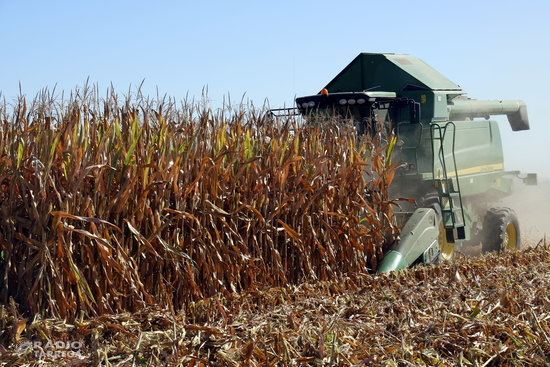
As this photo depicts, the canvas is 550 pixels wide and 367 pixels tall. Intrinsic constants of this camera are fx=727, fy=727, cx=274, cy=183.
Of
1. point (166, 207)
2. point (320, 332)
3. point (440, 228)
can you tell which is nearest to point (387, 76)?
point (440, 228)

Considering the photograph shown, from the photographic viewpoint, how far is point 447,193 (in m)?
8.14

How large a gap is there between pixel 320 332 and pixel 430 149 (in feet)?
16.5

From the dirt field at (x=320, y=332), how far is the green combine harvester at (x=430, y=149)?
176 cm

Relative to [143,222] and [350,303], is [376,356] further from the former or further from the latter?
[143,222]

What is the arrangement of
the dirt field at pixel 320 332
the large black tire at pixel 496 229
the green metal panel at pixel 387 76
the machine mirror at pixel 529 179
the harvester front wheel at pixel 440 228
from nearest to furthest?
the dirt field at pixel 320 332 → the harvester front wheel at pixel 440 228 → the green metal panel at pixel 387 76 → the large black tire at pixel 496 229 → the machine mirror at pixel 529 179

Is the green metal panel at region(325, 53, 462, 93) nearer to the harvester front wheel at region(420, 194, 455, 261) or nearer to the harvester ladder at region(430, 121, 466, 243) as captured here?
the harvester ladder at region(430, 121, 466, 243)

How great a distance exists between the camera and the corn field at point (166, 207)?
4336mm

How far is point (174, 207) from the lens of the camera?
5.08 metres

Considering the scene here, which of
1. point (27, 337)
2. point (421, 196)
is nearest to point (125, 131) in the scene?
point (27, 337)

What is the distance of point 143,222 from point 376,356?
192 centimetres

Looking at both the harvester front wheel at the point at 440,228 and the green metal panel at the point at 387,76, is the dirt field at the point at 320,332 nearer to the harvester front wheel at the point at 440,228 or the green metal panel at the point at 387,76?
the harvester front wheel at the point at 440,228

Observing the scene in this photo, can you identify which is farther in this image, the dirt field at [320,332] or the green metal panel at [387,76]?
the green metal panel at [387,76]

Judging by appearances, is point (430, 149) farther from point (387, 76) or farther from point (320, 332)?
point (320, 332)

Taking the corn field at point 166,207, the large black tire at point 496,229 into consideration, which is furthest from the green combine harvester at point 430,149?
the corn field at point 166,207
